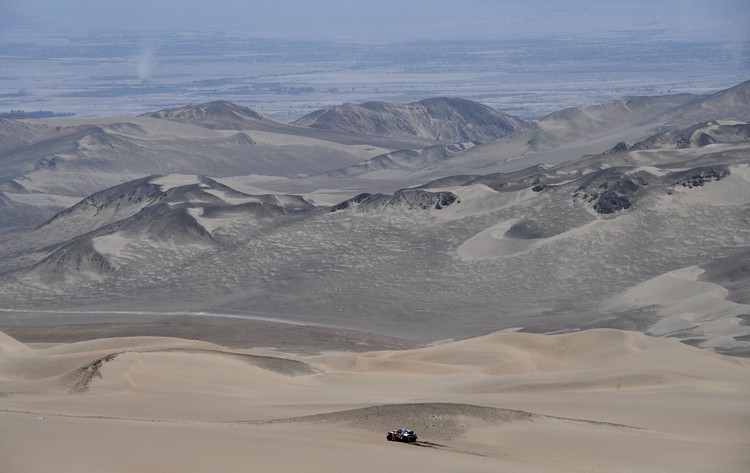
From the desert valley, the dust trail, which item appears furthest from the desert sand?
the dust trail

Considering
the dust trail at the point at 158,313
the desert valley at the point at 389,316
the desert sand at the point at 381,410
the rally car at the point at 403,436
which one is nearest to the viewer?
the desert sand at the point at 381,410

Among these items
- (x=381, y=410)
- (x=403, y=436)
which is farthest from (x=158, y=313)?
(x=403, y=436)

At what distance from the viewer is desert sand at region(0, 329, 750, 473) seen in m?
26.7

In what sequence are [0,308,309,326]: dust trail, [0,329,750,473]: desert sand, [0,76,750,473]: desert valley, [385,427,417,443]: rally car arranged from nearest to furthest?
1. [0,329,750,473]: desert sand
2. [385,427,417,443]: rally car
3. [0,76,750,473]: desert valley
4. [0,308,309,326]: dust trail

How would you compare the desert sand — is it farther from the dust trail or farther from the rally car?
the dust trail

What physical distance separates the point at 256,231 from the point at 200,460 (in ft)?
242

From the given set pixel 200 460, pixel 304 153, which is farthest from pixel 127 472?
pixel 304 153

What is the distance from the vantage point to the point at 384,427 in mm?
30938

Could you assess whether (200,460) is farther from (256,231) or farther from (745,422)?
(256,231)

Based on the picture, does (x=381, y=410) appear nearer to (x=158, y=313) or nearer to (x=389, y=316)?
(x=389, y=316)

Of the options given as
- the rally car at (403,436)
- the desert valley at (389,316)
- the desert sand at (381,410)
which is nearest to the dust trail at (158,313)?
the desert valley at (389,316)

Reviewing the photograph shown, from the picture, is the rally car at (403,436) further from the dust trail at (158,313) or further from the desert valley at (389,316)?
the dust trail at (158,313)

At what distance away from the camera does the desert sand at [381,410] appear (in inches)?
1052

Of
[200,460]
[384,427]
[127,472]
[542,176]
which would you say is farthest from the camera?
[542,176]
